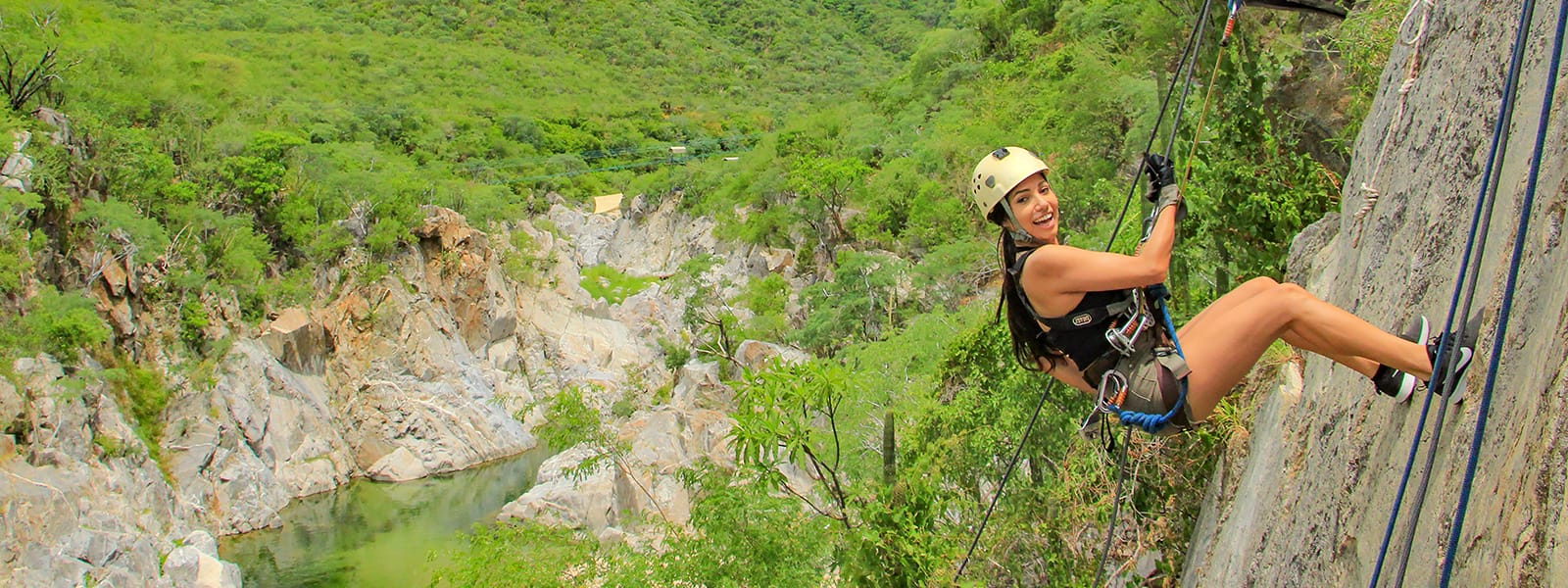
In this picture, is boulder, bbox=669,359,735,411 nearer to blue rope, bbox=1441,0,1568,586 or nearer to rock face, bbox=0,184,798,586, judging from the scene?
rock face, bbox=0,184,798,586

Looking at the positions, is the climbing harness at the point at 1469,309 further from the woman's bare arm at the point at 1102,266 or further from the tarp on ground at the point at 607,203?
the tarp on ground at the point at 607,203

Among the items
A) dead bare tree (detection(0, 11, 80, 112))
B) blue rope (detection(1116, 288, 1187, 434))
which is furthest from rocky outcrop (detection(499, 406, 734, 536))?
dead bare tree (detection(0, 11, 80, 112))

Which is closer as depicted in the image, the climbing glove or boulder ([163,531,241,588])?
the climbing glove

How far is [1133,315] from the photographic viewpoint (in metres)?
3.54

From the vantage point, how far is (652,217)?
4928cm

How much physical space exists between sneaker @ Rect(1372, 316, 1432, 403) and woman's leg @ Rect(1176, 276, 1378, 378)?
0.04m

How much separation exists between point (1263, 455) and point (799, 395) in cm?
343

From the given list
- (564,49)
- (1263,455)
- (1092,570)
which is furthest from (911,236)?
(564,49)

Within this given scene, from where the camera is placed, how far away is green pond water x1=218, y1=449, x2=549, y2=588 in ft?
65.1

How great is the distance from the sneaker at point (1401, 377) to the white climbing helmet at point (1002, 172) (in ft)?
4.12

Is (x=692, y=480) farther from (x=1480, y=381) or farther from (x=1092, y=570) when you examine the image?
(x=1480, y=381)

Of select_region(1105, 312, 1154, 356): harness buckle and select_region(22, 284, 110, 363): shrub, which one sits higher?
select_region(1105, 312, 1154, 356): harness buckle

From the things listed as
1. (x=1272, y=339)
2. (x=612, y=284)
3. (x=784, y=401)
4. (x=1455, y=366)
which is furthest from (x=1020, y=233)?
(x=612, y=284)

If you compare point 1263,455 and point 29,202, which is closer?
point 1263,455
